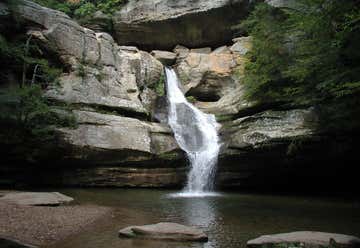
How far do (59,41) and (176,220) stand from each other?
531 inches

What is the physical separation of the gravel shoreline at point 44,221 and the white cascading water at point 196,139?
639cm

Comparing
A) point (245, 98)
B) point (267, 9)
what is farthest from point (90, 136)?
point (267, 9)

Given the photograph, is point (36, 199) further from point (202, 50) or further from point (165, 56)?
point (202, 50)

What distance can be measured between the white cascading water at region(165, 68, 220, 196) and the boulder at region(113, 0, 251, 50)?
18.8ft

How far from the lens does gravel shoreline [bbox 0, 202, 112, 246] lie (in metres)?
6.55

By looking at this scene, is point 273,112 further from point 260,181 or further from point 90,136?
point 90,136

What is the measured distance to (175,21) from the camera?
25781 mm

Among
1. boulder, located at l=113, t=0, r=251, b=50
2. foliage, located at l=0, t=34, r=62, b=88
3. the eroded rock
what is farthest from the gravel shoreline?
boulder, located at l=113, t=0, r=251, b=50

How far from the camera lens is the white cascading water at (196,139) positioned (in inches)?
659

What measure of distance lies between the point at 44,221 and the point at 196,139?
1136cm

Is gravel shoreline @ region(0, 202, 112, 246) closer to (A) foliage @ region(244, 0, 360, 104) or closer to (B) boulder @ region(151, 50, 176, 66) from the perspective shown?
(A) foliage @ region(244, 0, 360, 104)

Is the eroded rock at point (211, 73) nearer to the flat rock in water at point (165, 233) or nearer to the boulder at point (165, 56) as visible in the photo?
the boulder at point (165, 56)

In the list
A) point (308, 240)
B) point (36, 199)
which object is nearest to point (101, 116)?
point (36, 199)

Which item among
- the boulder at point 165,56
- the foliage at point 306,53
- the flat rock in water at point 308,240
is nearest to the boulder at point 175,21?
the boulder at point 165,56
